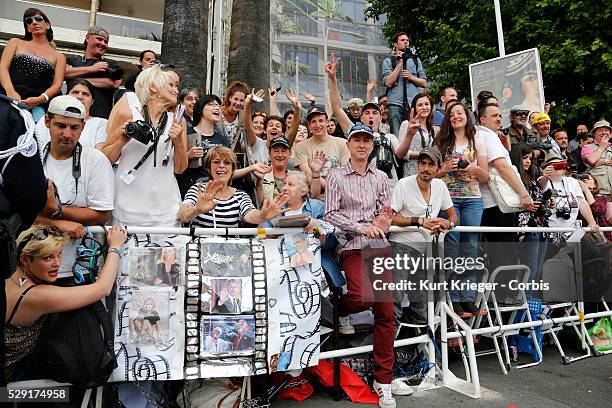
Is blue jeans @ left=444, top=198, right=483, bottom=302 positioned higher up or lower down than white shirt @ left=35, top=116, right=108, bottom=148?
lower down

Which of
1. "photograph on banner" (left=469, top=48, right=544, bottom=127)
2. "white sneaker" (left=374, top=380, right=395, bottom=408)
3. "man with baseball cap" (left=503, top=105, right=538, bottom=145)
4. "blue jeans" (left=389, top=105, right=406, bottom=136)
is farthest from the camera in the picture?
"photograph on banner" (left=469, top=48, right=544, bottom=127)

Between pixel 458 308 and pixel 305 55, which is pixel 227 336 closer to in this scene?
pixel 458 308

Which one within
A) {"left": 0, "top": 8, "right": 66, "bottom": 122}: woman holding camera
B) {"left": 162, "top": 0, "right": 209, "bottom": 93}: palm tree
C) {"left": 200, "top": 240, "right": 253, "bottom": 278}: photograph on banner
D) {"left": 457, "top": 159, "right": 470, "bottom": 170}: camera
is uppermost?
{"left": 162, "top": 0, "right": 209, "bottom": 93}: palm tree

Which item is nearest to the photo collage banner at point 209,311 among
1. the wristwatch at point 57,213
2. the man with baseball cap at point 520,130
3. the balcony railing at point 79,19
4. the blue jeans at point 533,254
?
the wristwatch at point 57,213

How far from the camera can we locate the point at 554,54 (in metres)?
11.5

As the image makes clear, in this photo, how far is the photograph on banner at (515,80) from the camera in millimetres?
8914

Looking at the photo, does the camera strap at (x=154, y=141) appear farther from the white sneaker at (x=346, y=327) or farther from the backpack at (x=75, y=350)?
the white sneaker at (x=346, y=327)

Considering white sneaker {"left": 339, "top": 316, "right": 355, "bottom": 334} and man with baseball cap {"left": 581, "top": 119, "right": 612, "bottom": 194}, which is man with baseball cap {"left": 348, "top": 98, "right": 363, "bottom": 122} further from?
white sneaker {"left": 339, "top": 316, "right": 355, "bottom": 334}

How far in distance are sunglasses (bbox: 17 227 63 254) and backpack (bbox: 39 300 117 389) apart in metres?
0.45

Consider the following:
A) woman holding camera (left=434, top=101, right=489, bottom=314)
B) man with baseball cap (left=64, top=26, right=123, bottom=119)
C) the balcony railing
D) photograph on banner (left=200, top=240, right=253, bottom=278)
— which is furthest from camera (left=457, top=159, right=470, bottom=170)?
the balcony railing

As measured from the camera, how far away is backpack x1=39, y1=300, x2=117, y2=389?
9.05 feet

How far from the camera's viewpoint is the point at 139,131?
11.3 ft

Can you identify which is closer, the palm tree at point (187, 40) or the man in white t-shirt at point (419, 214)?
the man in white t-shirt at point (419, 214)

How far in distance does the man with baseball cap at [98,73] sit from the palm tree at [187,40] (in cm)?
117
